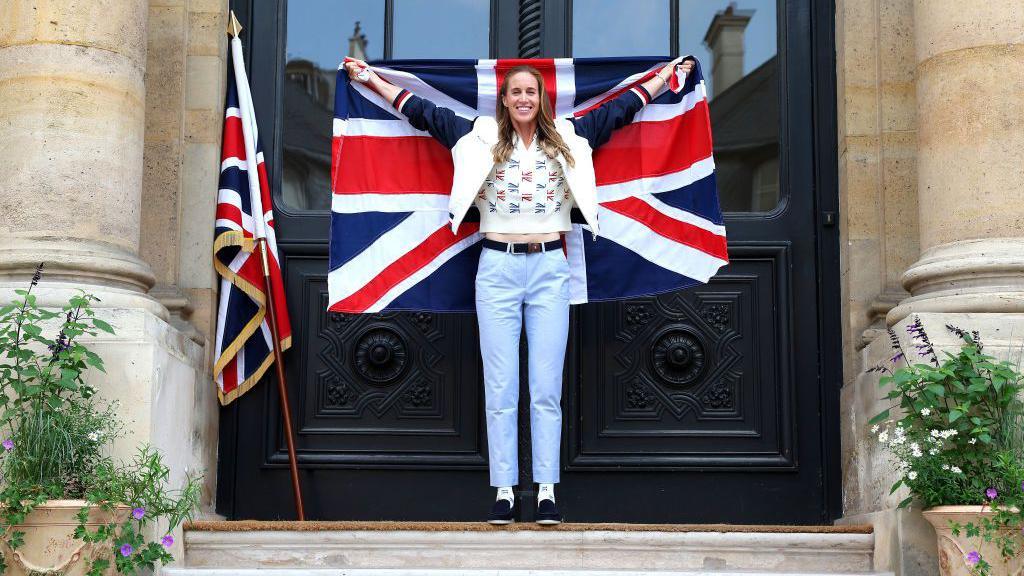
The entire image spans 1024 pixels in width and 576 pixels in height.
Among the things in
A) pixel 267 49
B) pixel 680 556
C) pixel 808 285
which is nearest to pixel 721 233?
pixel 808 285

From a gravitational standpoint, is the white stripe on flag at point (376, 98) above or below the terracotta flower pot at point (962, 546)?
above

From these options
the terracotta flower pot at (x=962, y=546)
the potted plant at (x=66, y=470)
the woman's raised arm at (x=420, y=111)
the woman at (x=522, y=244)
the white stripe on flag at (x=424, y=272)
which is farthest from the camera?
the white stripe on flag at (x=424, y=272)

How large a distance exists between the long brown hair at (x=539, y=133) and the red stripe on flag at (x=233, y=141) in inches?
A: 61.0

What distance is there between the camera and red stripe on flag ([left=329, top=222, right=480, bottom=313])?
23.1 ft

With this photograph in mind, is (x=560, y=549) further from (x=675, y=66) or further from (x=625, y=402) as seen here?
(x=675, y=66)

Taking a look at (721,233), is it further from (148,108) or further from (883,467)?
(148,108)

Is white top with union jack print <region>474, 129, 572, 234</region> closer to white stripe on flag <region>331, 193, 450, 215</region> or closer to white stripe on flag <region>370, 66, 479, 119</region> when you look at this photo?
white stripe on flag <region>331, 193, 450, 215</region>

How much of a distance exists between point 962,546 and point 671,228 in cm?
236

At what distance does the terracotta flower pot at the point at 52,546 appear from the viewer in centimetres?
541

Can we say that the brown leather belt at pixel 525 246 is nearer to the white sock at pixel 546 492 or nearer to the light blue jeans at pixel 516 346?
the light blue jeans at pixel 516 346

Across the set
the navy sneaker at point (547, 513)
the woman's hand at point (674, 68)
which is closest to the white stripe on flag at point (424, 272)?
the woman's hand at point (674, 68)

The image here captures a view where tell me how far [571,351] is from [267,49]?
232 centimetres

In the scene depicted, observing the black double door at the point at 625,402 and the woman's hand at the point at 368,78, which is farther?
the black double door at the point at 625,402

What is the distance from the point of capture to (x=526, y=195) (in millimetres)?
6535
